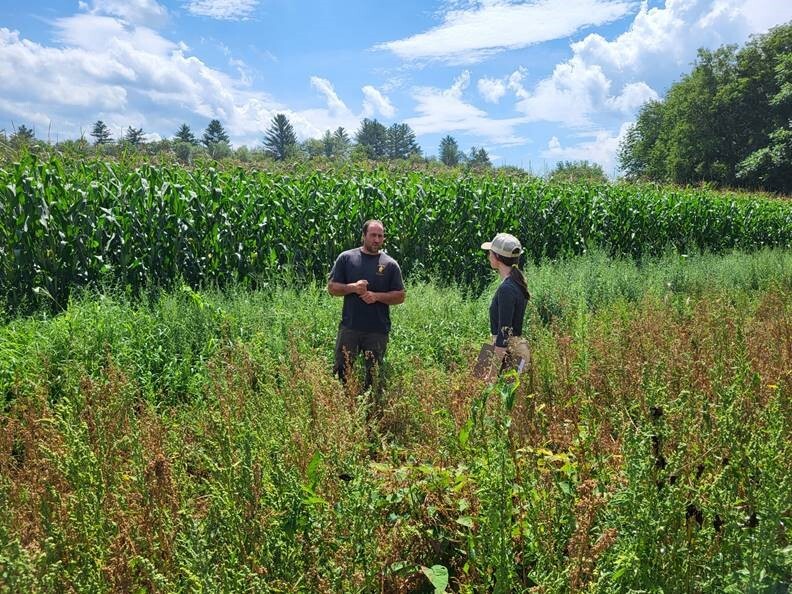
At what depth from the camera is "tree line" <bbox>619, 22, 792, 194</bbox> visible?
46547 millimetres

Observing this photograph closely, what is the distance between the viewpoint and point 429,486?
9.12ft

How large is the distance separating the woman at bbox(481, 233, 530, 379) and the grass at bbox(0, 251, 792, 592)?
0.34 metres

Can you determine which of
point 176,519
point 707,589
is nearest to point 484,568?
point 707,589

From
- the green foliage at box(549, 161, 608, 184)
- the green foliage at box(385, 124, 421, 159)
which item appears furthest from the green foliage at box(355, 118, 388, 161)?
the green foliage at box(549, 161, 608, 184)

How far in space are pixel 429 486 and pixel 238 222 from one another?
25.4 ft

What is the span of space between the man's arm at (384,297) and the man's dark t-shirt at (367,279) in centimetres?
9

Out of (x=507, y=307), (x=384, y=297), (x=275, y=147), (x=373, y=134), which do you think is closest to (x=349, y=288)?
(x=384, y=297)

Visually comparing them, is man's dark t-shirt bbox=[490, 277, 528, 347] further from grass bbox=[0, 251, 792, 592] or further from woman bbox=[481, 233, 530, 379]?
grass bbox=[0, 251, 792, 592]

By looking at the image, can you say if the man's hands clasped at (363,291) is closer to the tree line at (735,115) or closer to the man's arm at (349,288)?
the man's arm at (349,288)

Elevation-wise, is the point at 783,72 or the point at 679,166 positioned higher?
the point at 783,72

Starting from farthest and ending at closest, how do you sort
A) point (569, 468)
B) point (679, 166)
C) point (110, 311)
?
point (679, 166) → point (110, 311) → point (569, 468)

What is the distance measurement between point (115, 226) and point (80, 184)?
83 cm

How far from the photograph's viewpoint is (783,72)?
153 feet

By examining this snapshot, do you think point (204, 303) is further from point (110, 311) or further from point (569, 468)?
point (569, 468)
